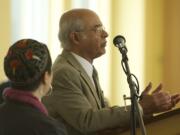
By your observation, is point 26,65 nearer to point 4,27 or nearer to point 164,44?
point 4,27

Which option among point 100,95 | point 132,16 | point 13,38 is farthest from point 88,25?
point 132,16

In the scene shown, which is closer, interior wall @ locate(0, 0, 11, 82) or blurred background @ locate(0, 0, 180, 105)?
interior wall @ locate(0, 0, 11, 82)

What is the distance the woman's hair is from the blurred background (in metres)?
1.78

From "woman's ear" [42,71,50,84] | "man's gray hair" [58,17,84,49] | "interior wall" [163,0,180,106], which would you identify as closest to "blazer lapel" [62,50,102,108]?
"man's gray hair" [58,17,84,49]

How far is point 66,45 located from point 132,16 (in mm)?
1941

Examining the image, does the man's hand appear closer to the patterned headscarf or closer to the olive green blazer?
the olive green blazer

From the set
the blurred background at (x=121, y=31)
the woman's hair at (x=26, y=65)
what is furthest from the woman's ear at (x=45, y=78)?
the blurred background at (x=121, y=31)

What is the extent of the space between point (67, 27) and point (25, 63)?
108 centimetres

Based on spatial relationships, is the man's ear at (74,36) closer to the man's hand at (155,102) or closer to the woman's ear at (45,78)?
the man's hand at (155,102)

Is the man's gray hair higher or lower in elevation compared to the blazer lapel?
higher

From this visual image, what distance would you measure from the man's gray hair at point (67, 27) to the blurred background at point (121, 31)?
0.86 m

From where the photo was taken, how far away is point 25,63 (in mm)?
1850

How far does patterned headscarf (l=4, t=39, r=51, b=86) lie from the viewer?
6.07ft

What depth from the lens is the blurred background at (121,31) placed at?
378 cm
